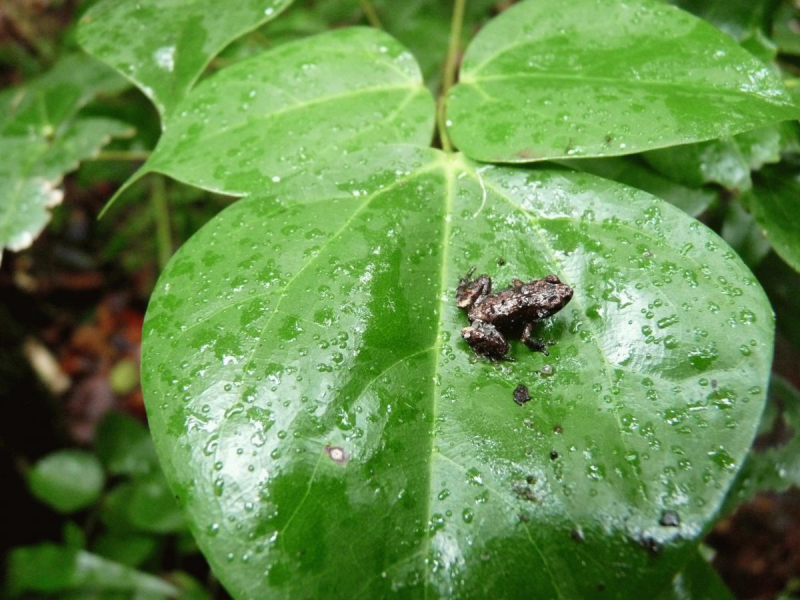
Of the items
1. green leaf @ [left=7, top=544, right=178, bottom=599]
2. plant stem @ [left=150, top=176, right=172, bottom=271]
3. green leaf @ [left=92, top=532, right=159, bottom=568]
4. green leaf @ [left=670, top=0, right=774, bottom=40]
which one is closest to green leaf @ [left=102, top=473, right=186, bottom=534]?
green leaf @ [left=92, top=532, right=159, bottom=568]

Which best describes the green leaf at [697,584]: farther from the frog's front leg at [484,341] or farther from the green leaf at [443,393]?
the frog's front leg at [484,341]

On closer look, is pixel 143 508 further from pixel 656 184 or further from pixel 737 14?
pixel 737 14

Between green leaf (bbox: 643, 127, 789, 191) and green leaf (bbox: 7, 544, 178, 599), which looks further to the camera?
green leaf (bbox: 7, 544, 178, 599)

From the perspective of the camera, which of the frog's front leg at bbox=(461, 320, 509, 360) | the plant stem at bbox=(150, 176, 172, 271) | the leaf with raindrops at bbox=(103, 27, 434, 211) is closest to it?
the frog's front leg at bbox=(461, 320, 509, 360)

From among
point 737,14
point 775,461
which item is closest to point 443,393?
point 775,461

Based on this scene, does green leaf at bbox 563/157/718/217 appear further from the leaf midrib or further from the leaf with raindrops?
the leaf with raindrops

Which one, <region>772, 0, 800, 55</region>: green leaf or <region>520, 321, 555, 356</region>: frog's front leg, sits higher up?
<region>772, 0, 800, 55</region>: green leaf

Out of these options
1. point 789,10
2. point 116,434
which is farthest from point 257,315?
point 789,10
